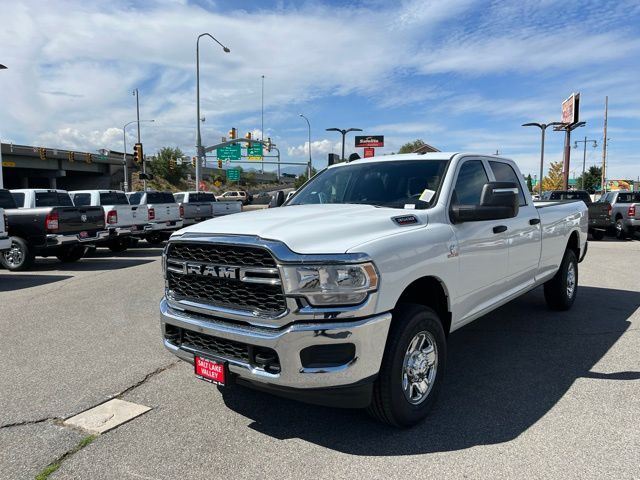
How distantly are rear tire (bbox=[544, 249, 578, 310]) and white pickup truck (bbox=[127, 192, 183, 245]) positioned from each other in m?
12.0

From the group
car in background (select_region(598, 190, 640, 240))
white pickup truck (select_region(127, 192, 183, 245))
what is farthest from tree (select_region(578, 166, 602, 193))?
white pickup truck (select_region(127, 192, 183, 245))

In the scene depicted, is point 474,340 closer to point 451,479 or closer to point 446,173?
point 446,173

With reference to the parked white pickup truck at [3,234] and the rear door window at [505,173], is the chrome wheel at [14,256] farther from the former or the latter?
the rear door window at [505,173]

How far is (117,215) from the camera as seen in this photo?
45.5 ft

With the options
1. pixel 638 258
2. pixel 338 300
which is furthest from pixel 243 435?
pixel 638 258

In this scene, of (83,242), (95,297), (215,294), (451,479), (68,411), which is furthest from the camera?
(83,242)

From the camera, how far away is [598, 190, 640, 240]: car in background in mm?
17391

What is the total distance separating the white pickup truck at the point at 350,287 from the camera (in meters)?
2.93

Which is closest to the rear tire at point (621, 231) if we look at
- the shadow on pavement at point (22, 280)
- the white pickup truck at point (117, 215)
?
the white pickup truck at point (117, 215)

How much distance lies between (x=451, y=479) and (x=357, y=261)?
1.35m

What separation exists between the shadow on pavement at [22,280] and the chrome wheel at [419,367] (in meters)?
8.44

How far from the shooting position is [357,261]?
2928 millimetres

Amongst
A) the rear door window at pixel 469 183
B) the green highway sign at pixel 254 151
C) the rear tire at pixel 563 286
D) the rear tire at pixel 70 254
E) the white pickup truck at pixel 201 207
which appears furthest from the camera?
the green highway sign at pixel 254 151

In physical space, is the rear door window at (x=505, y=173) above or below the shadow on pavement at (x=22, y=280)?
above
